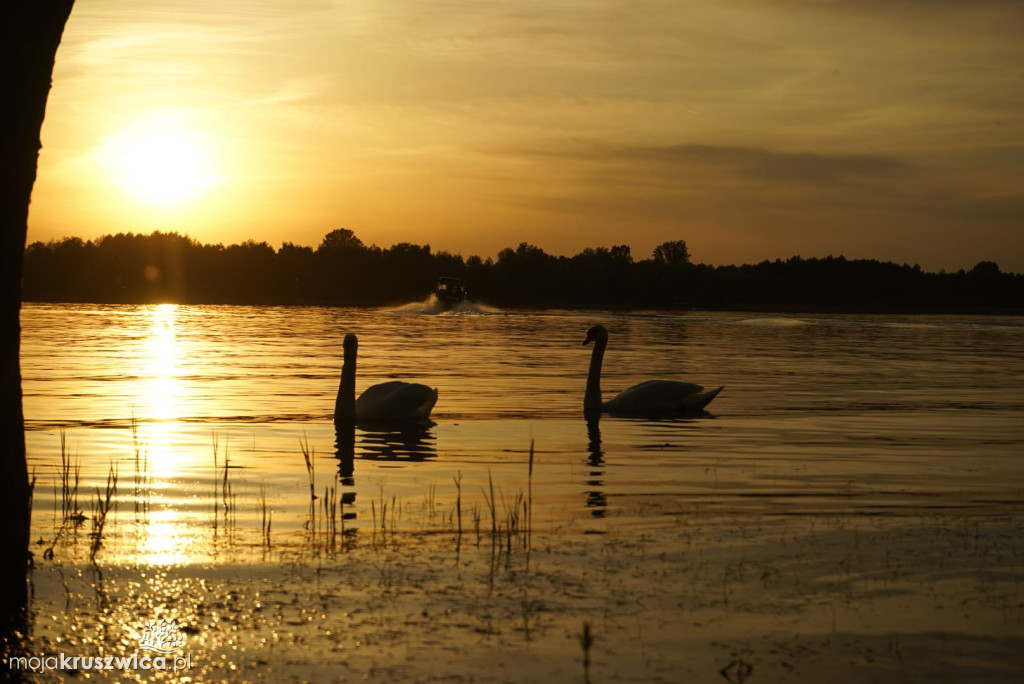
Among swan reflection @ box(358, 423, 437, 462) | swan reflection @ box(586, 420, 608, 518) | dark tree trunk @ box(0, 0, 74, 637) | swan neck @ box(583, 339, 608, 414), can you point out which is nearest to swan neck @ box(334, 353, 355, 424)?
swan reflection @ box(358, 423, 437, 462)

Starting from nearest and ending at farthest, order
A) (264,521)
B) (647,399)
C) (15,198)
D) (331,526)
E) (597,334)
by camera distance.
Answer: (15,198) < (264,521) < (331,526) < (647,399) < (597,334)

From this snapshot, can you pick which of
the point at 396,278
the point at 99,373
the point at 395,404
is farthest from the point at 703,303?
the point at 395,404

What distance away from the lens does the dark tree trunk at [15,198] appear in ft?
23.0

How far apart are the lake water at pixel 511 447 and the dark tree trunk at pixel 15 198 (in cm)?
125

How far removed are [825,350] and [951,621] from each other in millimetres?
39195

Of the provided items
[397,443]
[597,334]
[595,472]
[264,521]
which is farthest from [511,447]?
[264,521]

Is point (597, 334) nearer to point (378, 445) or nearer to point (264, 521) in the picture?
point (378, 445)

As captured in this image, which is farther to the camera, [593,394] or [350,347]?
[593,394]

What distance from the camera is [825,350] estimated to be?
4516cm

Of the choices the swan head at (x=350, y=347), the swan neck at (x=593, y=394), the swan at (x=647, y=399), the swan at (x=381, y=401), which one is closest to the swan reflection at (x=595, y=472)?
the swan neck at (x=593, y=394)

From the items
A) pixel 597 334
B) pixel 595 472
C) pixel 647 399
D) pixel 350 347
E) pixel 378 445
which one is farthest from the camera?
pixel 597 334

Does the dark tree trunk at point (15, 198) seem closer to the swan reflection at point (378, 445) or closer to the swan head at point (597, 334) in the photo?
the swan reflection at point (378, 445)

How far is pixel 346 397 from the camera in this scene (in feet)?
59.6

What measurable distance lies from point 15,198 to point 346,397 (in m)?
11.2
